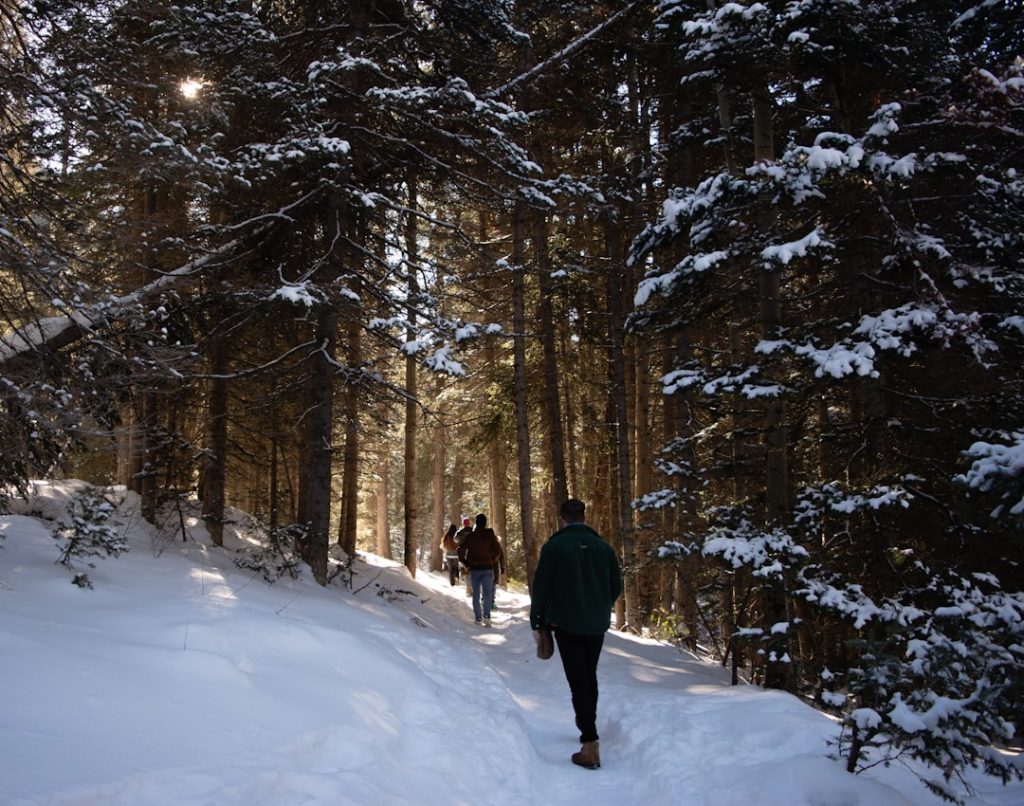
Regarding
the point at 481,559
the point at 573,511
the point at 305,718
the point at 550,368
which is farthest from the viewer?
the point at 550,368

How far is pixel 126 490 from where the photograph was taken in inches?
501

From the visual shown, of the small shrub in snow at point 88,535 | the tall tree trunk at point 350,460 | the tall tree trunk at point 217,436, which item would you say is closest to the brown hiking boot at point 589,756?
the small shrub in snow at point 88,535

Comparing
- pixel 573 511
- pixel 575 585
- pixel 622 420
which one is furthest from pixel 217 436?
pixel 575 585

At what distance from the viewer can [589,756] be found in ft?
18.4

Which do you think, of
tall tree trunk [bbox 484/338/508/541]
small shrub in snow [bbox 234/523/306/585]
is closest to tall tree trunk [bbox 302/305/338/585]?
small shrub in snow [bbox 234/523/306/585]

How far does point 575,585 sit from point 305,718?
2490 mm

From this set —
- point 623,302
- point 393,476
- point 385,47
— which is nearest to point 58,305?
point 385,47

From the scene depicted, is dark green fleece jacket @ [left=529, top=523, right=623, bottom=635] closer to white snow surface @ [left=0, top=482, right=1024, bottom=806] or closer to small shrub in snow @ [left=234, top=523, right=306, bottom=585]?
white snow surface @ [left=0, top=482, right=1024, bottom=806]

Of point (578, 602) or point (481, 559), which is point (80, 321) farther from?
point (481, 559)

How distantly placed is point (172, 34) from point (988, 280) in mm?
10779

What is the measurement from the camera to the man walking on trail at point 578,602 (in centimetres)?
587

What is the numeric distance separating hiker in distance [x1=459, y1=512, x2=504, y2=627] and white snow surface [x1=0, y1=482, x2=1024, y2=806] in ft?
16.3

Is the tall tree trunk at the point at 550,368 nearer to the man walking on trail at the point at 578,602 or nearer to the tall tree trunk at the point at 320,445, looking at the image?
the tall tree trunk at the point at 320,445

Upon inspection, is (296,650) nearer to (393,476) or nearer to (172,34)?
(172,34)
